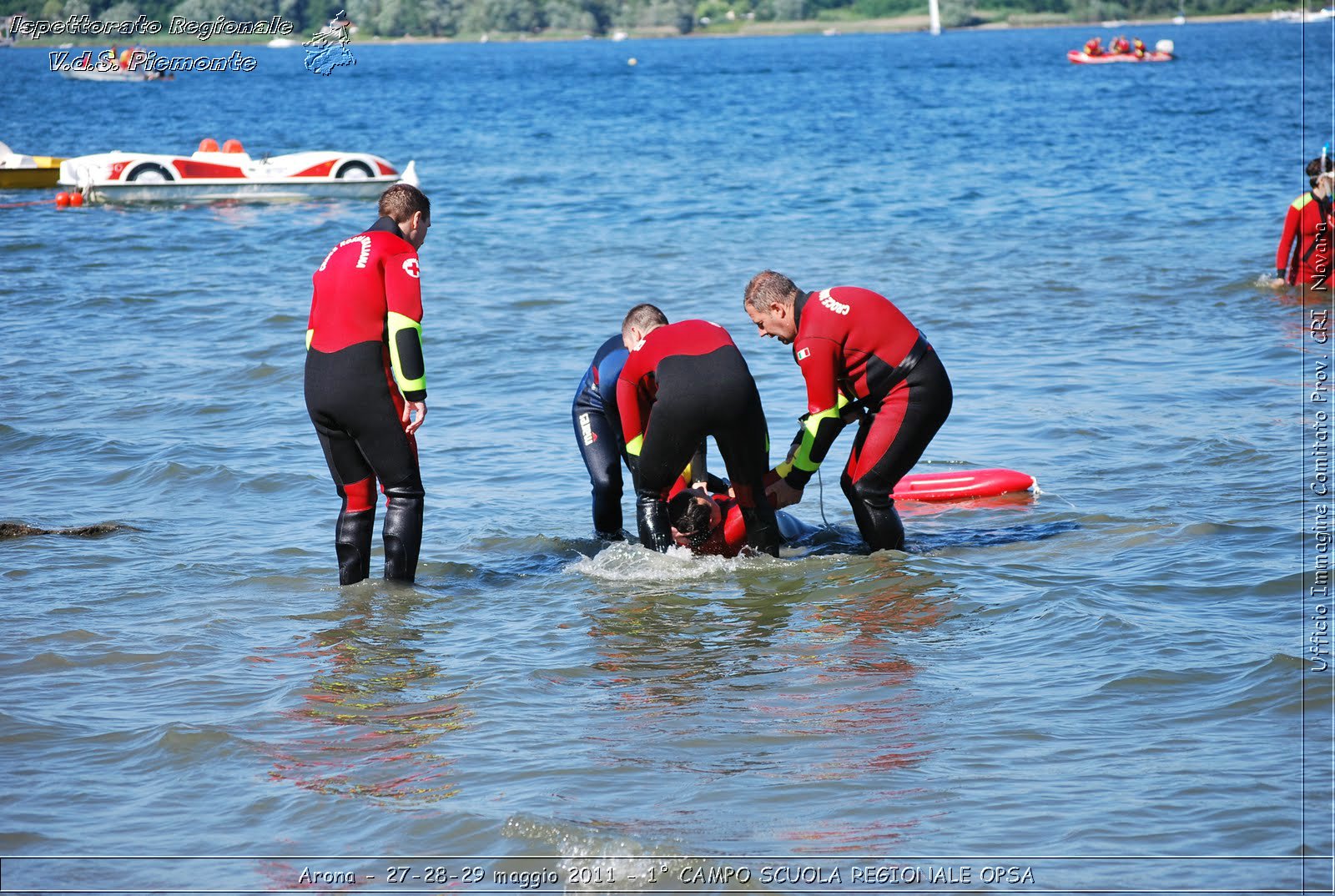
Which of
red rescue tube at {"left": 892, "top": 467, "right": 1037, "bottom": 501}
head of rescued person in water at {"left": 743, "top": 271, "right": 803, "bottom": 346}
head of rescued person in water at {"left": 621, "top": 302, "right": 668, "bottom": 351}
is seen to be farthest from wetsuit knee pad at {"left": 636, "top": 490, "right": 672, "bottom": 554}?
red rescue tube at {"left": 892, "top": 467, "right": 1037, "bottom": 501}

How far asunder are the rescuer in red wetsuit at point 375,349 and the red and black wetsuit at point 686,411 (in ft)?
3.83

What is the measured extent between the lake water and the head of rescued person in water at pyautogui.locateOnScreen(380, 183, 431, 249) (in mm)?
1856

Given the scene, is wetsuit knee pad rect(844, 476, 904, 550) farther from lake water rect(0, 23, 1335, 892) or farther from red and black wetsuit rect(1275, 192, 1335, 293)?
red and black wetsuit rect(1275, 192, 1335, 293)

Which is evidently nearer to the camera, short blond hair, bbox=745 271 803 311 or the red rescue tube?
short blond hair, bbox=745 271 803 311

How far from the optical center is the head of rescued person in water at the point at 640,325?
270 inches

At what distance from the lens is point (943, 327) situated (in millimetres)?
13891

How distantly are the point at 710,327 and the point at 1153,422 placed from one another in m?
4.79

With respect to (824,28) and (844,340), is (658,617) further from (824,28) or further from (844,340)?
(824,28)

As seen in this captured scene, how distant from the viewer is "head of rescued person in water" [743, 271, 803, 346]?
21.6ft

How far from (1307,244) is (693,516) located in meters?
9.93

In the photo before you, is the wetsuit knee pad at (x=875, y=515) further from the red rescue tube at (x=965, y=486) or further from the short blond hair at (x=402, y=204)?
the short blond hair at (x=402, y=204)

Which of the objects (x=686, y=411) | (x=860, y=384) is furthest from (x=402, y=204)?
(x=860, y=384)

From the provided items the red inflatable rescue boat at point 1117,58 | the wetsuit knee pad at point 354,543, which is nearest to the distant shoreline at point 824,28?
the red inflatable rescue boat at point 1117,58

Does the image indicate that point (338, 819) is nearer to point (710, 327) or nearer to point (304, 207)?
point (710, 327)
